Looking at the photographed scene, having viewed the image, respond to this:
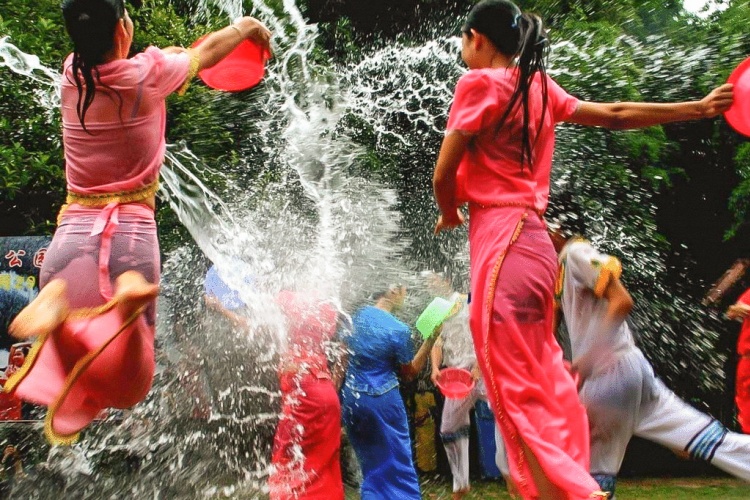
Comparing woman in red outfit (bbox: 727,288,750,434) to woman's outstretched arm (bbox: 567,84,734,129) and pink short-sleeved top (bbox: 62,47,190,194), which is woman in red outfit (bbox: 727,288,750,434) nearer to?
woman's outstretched arm (bbox: 567,84,734,129)

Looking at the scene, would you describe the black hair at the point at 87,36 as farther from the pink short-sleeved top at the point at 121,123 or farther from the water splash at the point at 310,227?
the water splash at the point at 310,227

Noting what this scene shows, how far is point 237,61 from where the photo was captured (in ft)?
13.2

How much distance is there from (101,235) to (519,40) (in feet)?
5.76

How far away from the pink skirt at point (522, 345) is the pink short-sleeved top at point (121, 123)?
1.31 meters

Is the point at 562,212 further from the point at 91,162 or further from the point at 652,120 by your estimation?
the point at 91,162

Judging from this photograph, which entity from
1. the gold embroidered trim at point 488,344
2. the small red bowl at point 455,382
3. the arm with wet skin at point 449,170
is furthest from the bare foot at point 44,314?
the small red bowl at point 455,382

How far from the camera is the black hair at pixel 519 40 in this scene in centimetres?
336

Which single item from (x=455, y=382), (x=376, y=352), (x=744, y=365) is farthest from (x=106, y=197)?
(x=744, y=365)

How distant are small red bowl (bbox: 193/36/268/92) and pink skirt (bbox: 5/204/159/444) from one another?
0.82 meters

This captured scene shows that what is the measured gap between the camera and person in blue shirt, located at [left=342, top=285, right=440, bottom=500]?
17.6 feet

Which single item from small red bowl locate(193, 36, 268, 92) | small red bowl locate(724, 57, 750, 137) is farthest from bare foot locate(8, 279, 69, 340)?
small red bowl locate(724, 57, 750, 137)

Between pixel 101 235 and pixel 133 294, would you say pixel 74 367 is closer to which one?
pixel 133 294

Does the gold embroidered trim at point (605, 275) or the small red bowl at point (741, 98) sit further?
the gold embroidered trim at point (605, 275)

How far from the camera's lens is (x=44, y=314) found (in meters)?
3.31
